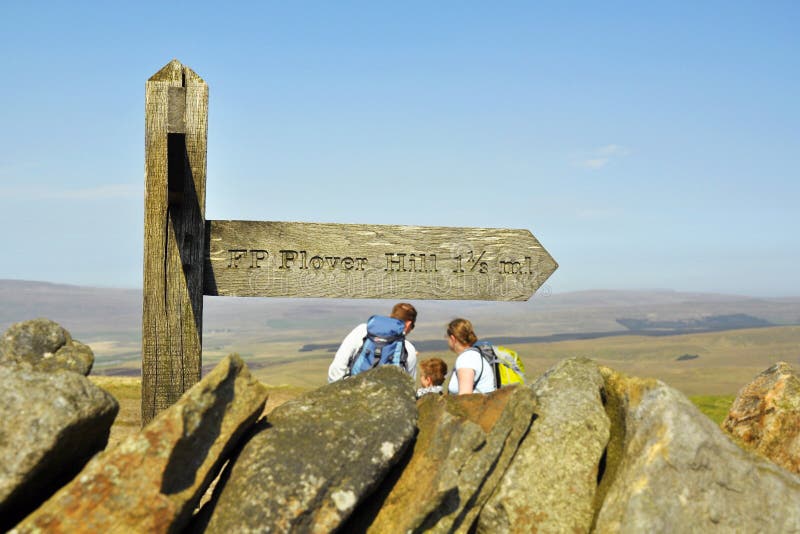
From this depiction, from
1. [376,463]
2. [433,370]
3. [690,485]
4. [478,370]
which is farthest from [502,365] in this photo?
[376,463]

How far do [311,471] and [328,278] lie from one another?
3169mm

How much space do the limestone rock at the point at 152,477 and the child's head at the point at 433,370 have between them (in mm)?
4405

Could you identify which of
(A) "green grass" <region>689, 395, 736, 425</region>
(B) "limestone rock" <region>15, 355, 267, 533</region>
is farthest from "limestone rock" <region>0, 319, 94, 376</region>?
(A) "green grass" <region>689, 395, 736, 425</region>

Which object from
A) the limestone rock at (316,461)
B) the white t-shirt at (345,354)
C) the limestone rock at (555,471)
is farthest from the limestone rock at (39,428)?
the white t-shirt at (345,354)

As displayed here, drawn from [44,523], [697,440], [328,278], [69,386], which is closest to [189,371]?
[328,278]

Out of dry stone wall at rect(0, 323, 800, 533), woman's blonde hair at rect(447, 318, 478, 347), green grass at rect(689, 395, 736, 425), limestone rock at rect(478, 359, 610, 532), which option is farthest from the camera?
green grass at rect(689, 395, 736, 425)

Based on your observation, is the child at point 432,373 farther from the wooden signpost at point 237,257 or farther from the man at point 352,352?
the wooden signpost at point 237,257

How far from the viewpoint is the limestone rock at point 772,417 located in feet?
23.5

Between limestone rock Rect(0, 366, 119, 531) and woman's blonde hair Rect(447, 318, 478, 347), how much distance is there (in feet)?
14.2

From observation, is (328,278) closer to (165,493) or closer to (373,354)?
(373,354)

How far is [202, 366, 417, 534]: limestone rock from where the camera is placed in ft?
17.4

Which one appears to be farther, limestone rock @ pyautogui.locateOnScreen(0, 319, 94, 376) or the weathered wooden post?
the weathered wooden post

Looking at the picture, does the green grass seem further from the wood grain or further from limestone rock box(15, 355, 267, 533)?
limestone rock box(15, 355, 267, 533)

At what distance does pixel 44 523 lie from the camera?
4.92 metres
